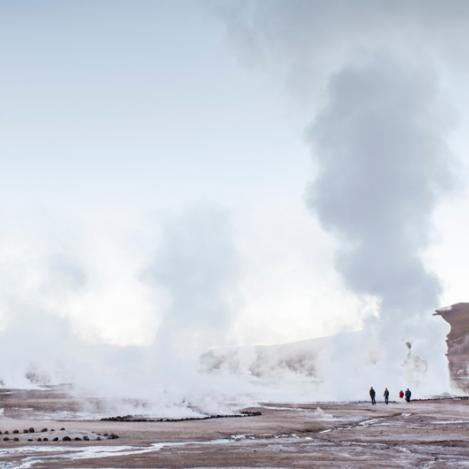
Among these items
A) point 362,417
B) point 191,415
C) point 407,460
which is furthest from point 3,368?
point 407,460

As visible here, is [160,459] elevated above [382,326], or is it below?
below

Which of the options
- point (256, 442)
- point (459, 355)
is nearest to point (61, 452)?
point (256, 442)

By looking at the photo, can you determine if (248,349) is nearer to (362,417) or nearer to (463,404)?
(463,404)

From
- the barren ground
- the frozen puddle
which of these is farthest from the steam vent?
the frozen puddle

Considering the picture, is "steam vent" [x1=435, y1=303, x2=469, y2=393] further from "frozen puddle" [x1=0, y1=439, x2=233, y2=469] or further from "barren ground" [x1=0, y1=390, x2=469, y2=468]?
"frozen puddle" [x1=0, y1=439, x2=233, y2=469]

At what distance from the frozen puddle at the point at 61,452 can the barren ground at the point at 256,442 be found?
0.04 m

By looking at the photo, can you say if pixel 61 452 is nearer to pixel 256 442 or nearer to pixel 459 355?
pixel 256 442

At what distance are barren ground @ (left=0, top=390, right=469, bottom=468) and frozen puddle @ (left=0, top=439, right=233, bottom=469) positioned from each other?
36mm

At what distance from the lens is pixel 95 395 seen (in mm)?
80562

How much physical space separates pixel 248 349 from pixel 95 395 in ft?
180

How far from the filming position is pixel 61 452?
30375 millimetres

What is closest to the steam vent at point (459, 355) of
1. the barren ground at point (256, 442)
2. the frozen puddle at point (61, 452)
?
the barren ground at point (256, 442)

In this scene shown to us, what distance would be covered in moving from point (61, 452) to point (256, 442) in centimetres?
904

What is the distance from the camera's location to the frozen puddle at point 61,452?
2739 centimetres
